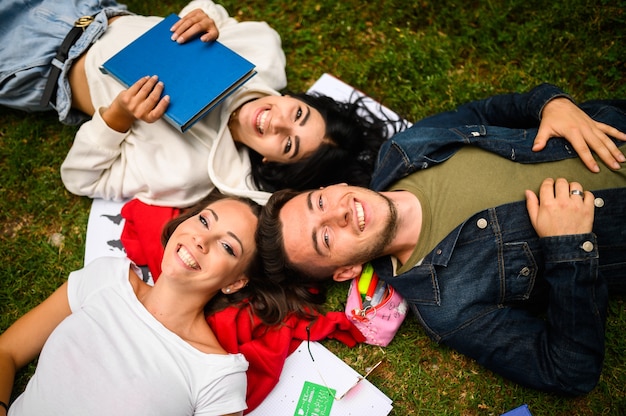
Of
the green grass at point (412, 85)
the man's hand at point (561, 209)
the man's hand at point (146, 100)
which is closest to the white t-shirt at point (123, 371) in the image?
the green grass at point (412, 85)

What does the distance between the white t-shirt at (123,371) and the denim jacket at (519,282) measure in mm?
1382

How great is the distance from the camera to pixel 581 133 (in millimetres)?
3049

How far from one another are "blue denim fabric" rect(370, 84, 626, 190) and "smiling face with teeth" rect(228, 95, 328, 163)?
559 millimetres

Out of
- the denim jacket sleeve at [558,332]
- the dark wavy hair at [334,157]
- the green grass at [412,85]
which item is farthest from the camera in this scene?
the dark wavy hair at [334,157]

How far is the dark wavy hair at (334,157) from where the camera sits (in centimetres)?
362

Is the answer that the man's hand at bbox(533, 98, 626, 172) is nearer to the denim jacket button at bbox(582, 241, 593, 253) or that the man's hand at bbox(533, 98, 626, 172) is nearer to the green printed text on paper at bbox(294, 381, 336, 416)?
the denim jacket button at bbox(582, 241, 593, 253)

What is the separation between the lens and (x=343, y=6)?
4535 millimetres

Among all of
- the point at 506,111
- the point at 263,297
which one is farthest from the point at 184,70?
the point at 506,111

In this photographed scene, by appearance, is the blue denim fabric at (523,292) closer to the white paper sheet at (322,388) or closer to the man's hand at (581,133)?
the man's hand at (581,133)

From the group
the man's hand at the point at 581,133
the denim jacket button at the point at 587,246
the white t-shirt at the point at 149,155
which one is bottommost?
the white t-shirt at the point at 149,155

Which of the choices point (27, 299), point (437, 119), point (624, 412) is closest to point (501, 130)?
point (437, 119)

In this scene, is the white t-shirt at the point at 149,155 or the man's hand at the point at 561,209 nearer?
the man's hand at the point at 561,209

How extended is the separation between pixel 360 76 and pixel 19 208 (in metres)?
3.14

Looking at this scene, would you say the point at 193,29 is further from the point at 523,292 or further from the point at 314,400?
the point at 523,292
